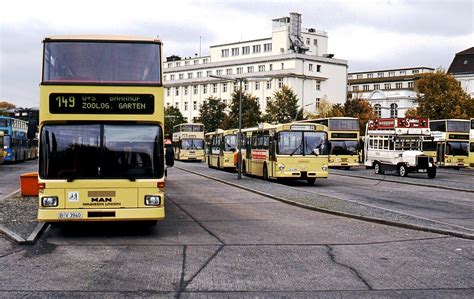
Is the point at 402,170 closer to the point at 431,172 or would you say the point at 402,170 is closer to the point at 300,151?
the point at 431,172

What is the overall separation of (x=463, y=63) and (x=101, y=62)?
10382 cm

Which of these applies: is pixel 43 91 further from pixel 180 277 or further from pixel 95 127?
pixel 180 277

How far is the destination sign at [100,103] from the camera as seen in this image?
1259cm

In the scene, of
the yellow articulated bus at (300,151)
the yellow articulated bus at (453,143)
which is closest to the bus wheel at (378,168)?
the yellow articulated bus at (453,143)

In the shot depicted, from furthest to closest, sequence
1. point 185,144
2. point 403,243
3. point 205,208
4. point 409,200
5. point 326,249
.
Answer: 1. point 185,144
2. point 409,200
3. point 205,208
4. point 403,243
5. point 326,249

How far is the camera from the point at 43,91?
41.3 ft

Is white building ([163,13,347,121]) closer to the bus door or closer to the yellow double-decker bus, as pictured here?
the bus door

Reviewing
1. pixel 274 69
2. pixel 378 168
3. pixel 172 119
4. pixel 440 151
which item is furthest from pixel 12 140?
pixel 274 69

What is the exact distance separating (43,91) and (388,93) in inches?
4227

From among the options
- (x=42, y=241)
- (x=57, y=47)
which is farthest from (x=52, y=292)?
(x=57, y=47)

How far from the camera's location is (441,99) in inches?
2749

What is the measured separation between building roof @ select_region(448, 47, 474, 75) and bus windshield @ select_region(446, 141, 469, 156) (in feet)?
182

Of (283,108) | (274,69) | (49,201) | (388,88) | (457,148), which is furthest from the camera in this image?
(388,88)

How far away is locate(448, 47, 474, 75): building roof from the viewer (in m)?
107
